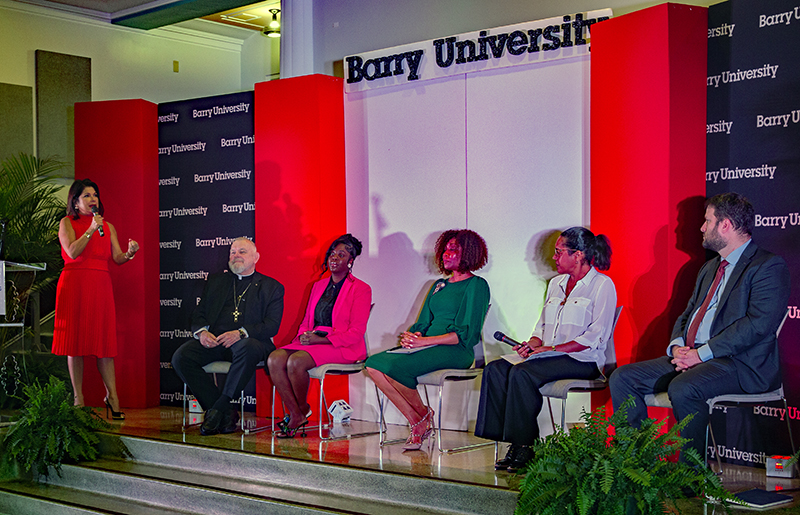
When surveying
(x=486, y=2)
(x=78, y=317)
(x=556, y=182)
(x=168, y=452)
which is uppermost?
(x=486, y=2)

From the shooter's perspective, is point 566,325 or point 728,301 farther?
point 566,325

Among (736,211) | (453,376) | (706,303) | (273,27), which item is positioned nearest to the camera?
(736,211)

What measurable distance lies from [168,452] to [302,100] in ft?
9.47

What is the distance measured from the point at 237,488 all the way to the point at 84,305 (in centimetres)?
223

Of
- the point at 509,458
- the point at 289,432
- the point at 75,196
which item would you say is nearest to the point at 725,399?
the point at 509,458

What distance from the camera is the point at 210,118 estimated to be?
730cm

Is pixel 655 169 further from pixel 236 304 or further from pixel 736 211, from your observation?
pixel 236 304

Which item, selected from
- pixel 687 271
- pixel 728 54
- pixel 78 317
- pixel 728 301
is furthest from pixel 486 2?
pixel 78 317

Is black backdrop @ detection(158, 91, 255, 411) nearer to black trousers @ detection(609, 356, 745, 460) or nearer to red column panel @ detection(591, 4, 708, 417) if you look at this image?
red column panel @ detection(591, 4, 708, 417)

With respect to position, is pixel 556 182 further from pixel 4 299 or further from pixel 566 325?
pixel 4 299

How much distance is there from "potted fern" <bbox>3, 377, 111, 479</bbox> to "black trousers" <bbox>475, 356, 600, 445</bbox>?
279 cm

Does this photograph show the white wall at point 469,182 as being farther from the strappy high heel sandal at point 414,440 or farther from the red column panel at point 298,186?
the strappy high heel sandal at point 414,440

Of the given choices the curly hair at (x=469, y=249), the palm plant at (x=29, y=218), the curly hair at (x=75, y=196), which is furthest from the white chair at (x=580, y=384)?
the palm plant at (x=29, y=218)

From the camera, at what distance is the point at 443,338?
5266 mm
